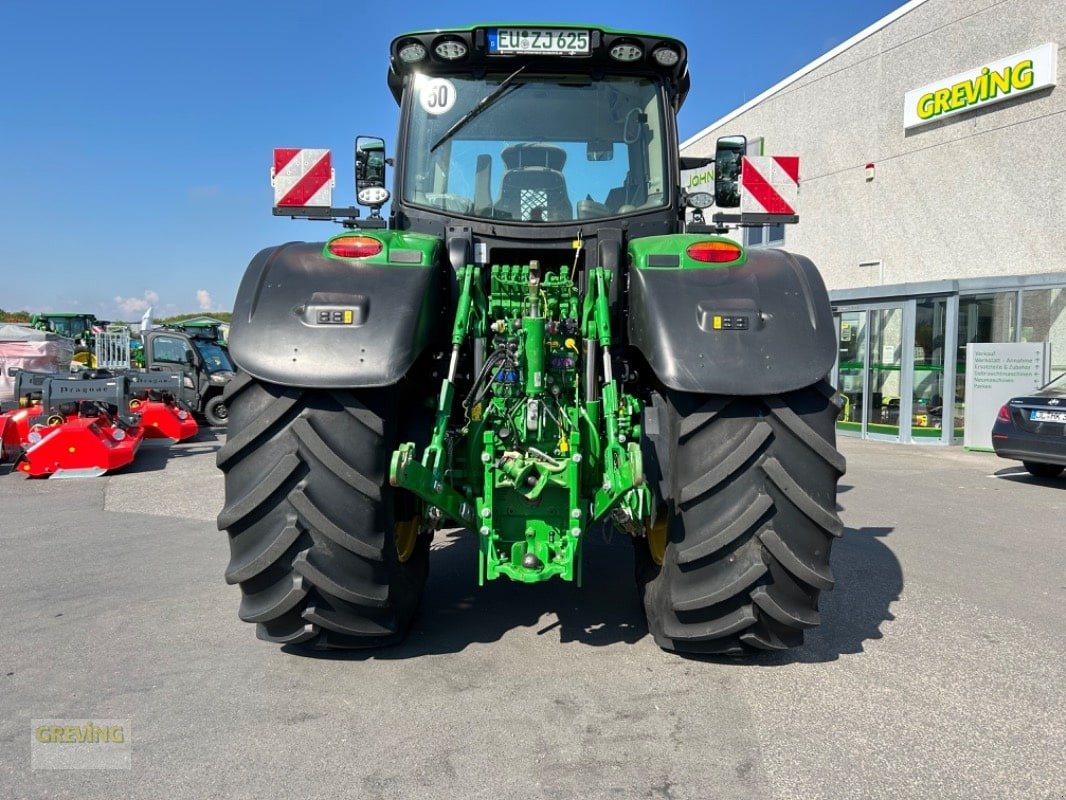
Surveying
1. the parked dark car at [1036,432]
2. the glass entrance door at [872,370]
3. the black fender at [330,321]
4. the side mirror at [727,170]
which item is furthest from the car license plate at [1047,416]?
the black fender at [330,321]

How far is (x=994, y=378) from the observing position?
11375mm

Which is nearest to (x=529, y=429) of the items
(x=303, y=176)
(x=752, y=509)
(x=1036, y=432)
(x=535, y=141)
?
(x=752, y=509)

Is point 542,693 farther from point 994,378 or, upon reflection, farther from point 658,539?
point 994,378

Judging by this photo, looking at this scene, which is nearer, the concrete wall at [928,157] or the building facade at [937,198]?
the building facade at [937,198]

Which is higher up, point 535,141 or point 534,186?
point 535,141

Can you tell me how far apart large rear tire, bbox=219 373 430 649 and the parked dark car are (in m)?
8.30

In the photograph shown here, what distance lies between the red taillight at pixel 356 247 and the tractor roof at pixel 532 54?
1202 mm

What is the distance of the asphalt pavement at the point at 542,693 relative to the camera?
238cm

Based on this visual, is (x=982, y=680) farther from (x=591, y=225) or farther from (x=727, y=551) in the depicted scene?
(x=591, y=225)

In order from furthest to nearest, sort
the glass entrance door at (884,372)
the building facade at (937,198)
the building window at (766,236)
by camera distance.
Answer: the building window at (766,236) → the glass entrance door at (884,372) → the building facade at (937,198)

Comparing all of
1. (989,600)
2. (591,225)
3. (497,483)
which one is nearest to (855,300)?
(989,600)

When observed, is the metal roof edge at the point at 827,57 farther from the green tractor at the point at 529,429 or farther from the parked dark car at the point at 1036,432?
the green tractor at the point at 529,429

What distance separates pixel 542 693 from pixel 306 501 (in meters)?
1.17

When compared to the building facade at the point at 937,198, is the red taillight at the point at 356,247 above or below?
below
